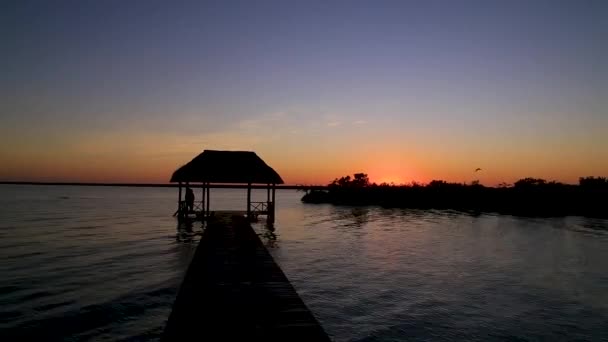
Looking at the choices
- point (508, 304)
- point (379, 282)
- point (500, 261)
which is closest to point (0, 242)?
point (379, 282)

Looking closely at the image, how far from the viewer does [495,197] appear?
5931 centimetres

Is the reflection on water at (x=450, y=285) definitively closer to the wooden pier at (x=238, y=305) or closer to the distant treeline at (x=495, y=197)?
the wooden pier at (x=238, y=305)

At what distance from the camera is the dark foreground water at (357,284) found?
9.61 metres

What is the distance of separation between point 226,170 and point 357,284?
16.3m

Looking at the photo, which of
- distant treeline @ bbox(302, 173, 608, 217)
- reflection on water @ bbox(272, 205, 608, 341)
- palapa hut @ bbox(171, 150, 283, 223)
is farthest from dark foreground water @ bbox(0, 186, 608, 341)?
distant treeline @ bbox(302, 173, 608, 217)

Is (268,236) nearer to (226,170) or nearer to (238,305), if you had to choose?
(226,170)

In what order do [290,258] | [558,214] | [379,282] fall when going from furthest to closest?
[558,214]
[290,258]
[379,282]

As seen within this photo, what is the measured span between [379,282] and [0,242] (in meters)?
21.1

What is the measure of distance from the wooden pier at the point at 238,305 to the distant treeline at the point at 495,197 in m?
45.9

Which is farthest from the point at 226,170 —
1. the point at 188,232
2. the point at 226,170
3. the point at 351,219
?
the point at 351,219

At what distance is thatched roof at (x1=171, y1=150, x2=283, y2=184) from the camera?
2752 centimetres

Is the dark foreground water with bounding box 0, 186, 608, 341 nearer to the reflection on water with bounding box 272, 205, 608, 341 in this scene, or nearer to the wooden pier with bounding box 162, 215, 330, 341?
the reflection on water with bounding box 272, 205, 608, 341

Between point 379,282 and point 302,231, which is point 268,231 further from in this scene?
point 379,282

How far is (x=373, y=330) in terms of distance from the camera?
946 cm
